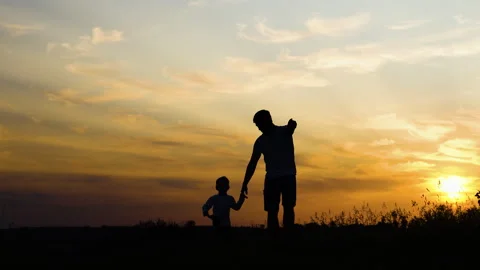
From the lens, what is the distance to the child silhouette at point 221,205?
1441 centimetres

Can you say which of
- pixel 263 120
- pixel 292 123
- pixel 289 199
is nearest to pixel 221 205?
pixel 289 199

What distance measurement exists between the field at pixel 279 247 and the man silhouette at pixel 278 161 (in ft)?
1.85

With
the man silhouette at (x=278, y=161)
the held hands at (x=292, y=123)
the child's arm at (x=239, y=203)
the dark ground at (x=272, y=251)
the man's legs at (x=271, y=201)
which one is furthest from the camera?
the child's arm at (x=239, y=203)

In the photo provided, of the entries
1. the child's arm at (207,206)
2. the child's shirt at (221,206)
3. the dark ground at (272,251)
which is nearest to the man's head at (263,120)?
the dark ground at (272,251)

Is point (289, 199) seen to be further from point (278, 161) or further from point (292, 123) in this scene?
point (292, 123)

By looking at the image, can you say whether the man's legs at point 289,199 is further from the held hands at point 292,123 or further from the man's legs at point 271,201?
the held hands at point 292,123

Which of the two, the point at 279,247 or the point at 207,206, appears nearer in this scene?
the point at 279,247

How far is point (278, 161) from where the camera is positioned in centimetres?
1230

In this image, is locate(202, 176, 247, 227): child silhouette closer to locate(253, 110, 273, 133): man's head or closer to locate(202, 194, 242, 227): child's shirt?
locate(202, 194, 242, 227): child's shirt

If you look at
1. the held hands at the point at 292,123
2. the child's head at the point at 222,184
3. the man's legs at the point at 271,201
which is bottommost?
the man's legs at the point at 271,201

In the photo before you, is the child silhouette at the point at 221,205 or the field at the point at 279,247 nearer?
the field at the point at 279,247

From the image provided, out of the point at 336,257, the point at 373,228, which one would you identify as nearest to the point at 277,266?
the point at 336,257

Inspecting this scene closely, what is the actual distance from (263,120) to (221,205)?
9.38ft

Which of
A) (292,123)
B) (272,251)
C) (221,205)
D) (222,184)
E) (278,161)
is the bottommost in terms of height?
(272,251)
